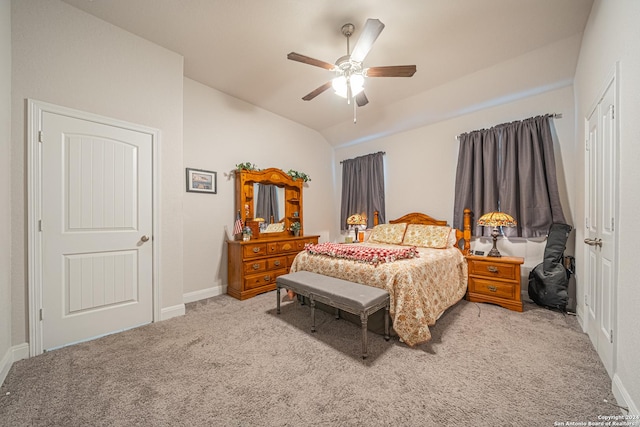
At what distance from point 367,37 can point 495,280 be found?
9.96ft

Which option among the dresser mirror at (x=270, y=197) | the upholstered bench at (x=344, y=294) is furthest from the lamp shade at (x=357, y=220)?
the upholstered bench at (x=344, y=294)

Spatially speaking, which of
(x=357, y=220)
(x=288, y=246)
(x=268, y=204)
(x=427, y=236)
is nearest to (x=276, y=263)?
(x=288, y=246)

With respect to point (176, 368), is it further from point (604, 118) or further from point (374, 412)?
point (604, 118)

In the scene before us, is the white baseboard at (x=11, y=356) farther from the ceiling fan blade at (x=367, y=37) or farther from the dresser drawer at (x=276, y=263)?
the ceiling fan blade at (x=367, y=37)

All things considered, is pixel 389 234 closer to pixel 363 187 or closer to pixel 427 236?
pixel 427 236

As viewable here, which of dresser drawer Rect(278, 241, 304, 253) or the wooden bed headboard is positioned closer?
the wooden bed headboard

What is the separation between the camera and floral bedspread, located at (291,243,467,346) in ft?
6.93

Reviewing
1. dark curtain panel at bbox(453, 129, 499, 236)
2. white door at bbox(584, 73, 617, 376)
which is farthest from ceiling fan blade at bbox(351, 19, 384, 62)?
dark curtain panel at bbox(453, 129, 499, 236)

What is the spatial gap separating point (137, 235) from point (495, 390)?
3318 millimetres

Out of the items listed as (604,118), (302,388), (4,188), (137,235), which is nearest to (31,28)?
(4,188)

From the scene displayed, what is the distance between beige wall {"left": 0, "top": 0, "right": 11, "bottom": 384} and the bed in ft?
7.86

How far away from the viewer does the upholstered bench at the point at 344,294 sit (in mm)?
1983

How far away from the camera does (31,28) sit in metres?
2.03

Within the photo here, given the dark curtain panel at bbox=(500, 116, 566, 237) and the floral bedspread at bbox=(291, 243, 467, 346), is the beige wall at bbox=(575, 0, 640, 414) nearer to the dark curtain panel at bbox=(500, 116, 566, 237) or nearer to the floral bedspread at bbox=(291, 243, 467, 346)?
the floral bedspread at bbox=(291, 243, 467, 346)
